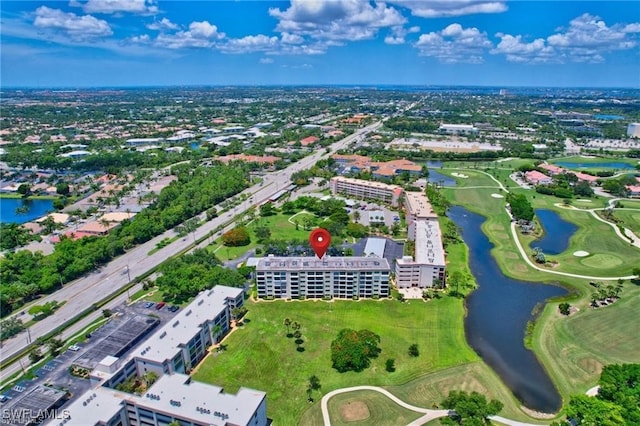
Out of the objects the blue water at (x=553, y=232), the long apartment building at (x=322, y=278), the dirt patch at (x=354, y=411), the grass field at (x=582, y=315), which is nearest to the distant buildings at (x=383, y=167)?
the grass field at (x=582, y=315)

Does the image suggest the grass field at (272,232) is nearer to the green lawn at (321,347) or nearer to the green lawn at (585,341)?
the green lawn at (321,347)

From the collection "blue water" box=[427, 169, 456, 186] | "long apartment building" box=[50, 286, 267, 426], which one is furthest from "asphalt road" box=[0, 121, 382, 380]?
"blue water" box=[427, 169, 456, 186]

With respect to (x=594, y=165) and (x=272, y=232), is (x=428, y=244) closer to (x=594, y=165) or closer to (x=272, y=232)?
(x=272, y=232)

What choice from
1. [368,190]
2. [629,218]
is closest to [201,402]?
[368,190]

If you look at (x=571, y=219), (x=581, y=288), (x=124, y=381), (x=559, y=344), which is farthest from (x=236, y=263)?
(x=571, y=219)

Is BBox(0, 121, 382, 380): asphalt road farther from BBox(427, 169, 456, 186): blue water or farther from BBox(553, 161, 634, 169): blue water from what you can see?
BBox(553, 161, 634, 169): blue water

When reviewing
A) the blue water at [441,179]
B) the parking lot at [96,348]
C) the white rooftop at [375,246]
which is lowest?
the parking lot at [96,348]
